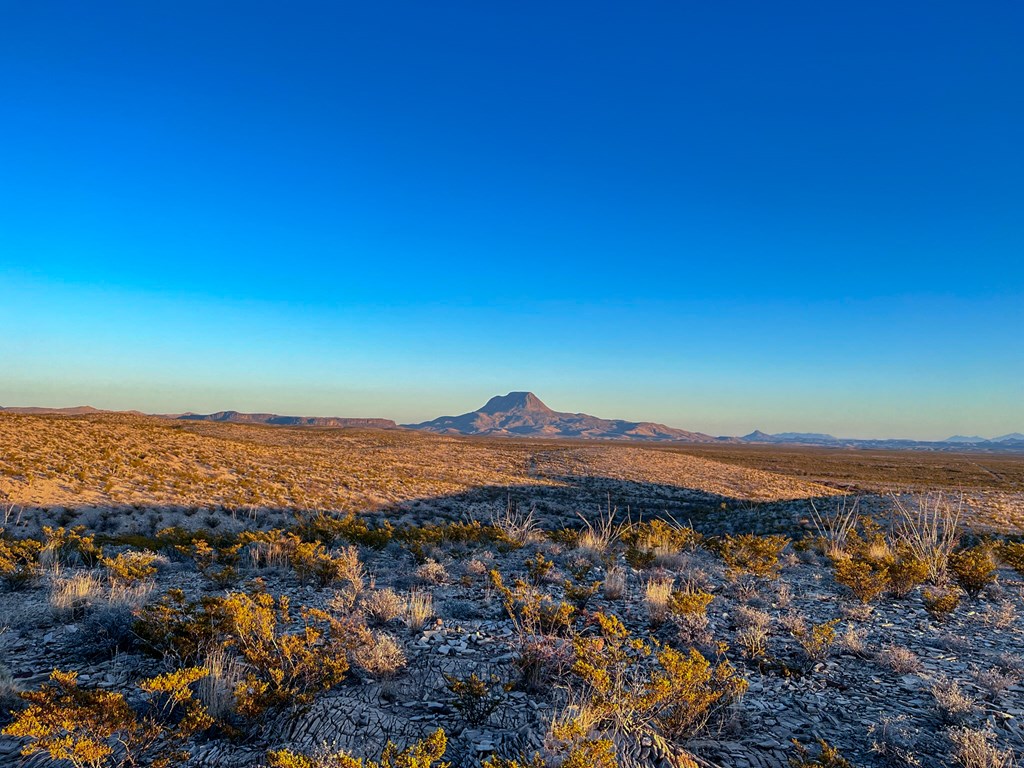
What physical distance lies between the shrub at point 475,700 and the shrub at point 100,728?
6.46ft

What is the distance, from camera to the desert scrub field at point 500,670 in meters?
3.80

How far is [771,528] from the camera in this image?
82.6ft

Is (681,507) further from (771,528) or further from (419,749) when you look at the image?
(419,749)

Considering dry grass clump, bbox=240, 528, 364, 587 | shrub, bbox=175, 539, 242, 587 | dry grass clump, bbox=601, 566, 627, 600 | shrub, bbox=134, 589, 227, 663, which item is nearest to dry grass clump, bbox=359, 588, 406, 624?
dry grass clump, bbox=240, 528, 364, 587

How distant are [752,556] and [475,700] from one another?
8959 mm

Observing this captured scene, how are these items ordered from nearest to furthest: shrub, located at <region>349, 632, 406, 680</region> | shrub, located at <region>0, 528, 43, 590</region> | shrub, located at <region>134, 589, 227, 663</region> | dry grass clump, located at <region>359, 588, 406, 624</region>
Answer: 1. shrub, located at <region>349, 632, 406, 680</region>
2. shrub, located at <region>134, 589, 227, 663</region>
3. dry grass clump, located at <region>359, 588, 406, 624</region>
4. shrub, located at <region>0, 528, 43, 590</region>

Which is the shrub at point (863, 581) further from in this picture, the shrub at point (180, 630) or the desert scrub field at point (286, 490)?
the desert scrub field at point (286, 490)

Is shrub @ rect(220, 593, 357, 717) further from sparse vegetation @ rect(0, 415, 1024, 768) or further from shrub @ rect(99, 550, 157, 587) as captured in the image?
shrub @ rect(99, 550, 157, 587)

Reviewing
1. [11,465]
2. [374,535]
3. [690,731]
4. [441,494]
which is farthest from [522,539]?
[11,465]

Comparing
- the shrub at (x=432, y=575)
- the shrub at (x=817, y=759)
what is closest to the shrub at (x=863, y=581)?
the shrub at (x=817, y=759)

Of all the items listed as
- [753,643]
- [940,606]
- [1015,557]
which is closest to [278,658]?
[753,643]

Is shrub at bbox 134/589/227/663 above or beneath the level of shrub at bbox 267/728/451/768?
beneath

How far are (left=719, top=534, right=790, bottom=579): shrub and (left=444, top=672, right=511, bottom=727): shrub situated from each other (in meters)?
6.98

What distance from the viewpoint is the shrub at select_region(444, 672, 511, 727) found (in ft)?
14.1
